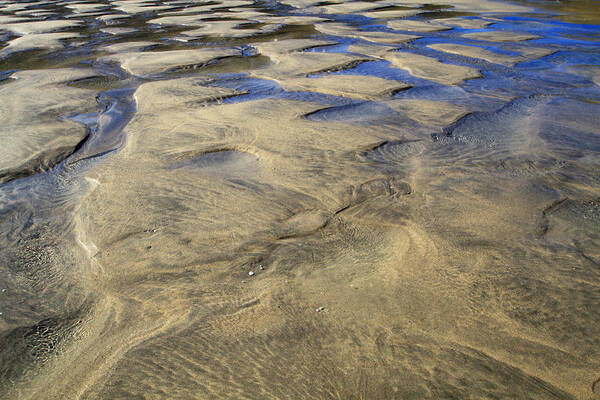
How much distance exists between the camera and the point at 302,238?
2.42 metres

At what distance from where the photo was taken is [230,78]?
583cm

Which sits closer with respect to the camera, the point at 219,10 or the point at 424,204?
the point at 424,204

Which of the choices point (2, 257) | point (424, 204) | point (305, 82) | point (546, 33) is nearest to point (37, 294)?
point (2, 257)

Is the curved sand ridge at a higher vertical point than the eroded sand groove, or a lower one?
higher

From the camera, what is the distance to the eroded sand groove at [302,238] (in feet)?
5.47

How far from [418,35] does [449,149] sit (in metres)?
5.89

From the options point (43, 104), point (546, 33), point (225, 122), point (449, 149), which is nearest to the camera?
point (449, 149)

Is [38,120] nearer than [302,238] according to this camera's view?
No

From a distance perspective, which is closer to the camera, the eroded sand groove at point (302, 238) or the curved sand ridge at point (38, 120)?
the eroded sand groove at point (302, 238)

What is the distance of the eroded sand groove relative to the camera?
167cm

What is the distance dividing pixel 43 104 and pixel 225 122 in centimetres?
222

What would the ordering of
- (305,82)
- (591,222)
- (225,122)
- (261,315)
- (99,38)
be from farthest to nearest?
(99,38), (305,82), (225,122), (591,222), (261,315)

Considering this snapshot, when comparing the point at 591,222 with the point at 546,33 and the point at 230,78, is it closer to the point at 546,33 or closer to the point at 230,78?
the point at 230,78

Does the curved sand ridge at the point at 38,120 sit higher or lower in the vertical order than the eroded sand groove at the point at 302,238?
higher
